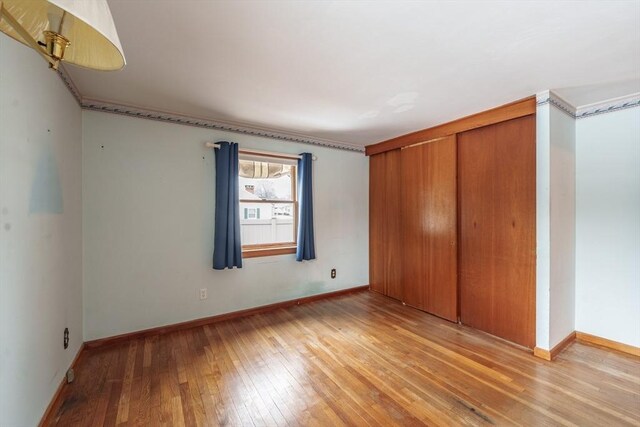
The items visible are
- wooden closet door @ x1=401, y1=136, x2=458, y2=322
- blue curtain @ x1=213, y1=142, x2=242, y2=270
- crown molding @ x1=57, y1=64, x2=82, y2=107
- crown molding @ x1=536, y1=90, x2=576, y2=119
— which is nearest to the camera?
crown molding @ x1=57, y1=64, x2=82, y2=107

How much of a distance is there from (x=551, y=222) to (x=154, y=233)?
368 cm

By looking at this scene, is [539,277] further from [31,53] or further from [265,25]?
[31,53]

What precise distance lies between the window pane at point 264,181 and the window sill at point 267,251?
26.0 inches

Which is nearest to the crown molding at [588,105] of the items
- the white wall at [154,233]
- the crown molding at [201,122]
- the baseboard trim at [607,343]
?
the baseboard trim at [607,343]

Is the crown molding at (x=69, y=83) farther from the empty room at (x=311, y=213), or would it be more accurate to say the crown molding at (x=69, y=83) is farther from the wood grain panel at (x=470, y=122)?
the wood grain panel at (x=470, y=122)

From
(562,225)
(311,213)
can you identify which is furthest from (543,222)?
(311,213)

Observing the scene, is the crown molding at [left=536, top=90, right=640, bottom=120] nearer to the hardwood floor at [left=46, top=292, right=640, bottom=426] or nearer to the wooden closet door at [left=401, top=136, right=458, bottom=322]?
the wooden closet door at [left=401, top=136, right=458, bottom=322]

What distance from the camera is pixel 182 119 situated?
113 inches

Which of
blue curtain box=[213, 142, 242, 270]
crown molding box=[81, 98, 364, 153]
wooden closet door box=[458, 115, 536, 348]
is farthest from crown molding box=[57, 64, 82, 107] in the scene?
wooden closet door box=[458, 115, 536, 348]

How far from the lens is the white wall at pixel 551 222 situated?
231 cm

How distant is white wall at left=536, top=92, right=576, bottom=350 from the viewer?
2.31 m

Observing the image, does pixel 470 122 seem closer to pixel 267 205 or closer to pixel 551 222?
pixel 551 222

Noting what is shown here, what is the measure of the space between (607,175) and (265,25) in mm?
3164

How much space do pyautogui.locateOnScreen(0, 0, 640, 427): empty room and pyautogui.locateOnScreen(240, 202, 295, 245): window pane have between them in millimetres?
29
